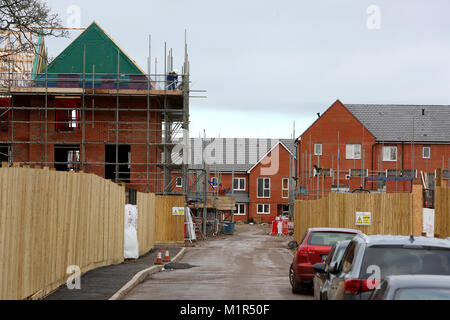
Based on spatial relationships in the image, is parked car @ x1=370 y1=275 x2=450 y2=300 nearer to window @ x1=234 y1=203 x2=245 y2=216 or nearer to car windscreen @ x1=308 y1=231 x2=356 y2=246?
car windscreen @ x1=308 y1=231 x2=356 y2=246

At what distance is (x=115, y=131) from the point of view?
45500 mm

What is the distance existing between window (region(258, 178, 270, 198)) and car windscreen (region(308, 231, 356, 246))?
69290 millimetres

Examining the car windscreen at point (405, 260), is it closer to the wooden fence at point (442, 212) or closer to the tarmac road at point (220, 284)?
the tarmac road at point (220, 284)

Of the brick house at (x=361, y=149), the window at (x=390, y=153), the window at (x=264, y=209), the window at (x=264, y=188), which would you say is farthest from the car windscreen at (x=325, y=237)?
the window at (x=264, y=209)

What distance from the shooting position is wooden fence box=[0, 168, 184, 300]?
1115cm

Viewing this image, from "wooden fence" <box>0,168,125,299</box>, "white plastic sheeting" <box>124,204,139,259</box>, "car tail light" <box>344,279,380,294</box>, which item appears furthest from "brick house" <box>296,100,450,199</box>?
"car tail light" <box>344,279,380,294</box>

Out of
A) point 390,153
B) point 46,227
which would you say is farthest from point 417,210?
point 390,153

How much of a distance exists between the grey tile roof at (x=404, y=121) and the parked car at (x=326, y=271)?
57.5 m

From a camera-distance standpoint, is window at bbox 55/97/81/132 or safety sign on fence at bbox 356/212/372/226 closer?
safety sign on fence at bbox 356/212/372/226

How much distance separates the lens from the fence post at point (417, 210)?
2170 cm

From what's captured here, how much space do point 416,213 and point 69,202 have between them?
10819 mm
